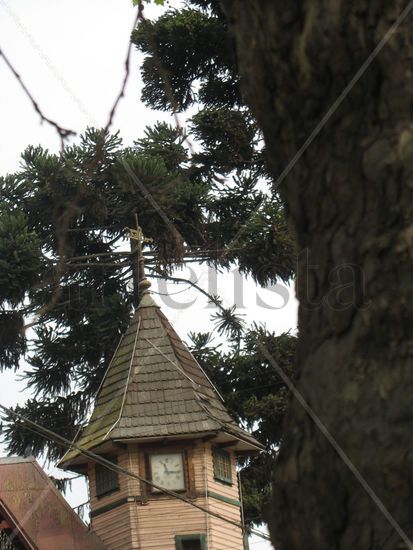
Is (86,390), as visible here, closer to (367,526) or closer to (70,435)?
(70,435)

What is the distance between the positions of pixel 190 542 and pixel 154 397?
242 cm

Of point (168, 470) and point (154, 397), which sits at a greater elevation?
point (154, 397)

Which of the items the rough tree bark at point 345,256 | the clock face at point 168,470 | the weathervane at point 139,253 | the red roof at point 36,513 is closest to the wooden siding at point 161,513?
the clock face at point 168,470

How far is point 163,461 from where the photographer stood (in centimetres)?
1995

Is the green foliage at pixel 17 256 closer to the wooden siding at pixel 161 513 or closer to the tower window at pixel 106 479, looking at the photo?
the tower window at pixel 106 479

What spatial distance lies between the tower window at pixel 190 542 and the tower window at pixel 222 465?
4.22ft

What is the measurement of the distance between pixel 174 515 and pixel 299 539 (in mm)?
17315

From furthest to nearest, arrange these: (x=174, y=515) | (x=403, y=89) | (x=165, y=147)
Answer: (x=165, y=147), (x=174, y=515), (x=403, y=89)

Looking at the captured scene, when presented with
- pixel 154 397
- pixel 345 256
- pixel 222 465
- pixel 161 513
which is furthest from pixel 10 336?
pixel 345 256

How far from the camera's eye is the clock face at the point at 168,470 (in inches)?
779

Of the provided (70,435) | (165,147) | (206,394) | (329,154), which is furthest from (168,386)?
(329,154)

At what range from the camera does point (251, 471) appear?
77.2 feet

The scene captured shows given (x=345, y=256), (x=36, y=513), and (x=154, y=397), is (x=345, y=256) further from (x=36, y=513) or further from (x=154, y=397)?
(x=36, y=513)

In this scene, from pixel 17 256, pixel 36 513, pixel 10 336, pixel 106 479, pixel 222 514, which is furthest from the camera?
pixel 10 336
